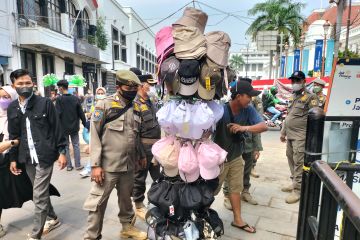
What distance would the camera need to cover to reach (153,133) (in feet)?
12.4

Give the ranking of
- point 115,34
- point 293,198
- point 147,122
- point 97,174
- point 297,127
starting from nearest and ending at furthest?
1. point 97,174
2. point 147,122
3. point 293,198
4. point 297,127
5. point 115,34

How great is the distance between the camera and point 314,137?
1767 millimetres

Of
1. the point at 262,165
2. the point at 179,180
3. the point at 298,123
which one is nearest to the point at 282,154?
the point at 262,165

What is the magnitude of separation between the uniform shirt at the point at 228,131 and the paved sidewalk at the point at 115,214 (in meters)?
0.96

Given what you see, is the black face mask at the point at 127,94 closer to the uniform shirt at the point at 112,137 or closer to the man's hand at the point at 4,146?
the uniform shirt at the point at 112,137

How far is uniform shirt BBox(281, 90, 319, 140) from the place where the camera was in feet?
13.9

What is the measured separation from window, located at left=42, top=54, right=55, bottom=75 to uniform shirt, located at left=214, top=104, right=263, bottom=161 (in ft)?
62.8

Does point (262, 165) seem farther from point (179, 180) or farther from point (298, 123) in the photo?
point (179, 180)

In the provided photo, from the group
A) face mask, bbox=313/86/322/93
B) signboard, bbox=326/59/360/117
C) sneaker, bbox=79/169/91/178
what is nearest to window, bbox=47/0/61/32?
sneaker, bbox=79/169/91/178

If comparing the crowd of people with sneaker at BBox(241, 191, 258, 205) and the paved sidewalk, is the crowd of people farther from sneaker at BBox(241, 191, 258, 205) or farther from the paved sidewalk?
sneaker at BBox(241, 191, 258, 205)

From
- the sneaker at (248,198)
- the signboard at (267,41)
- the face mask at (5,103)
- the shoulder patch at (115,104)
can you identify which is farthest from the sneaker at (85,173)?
the signboard at (267,41)

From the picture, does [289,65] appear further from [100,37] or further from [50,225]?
[50,225]

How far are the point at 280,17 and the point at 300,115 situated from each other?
824 inches

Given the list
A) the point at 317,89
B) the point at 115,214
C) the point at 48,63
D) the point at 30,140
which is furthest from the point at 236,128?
the point at 48,63
